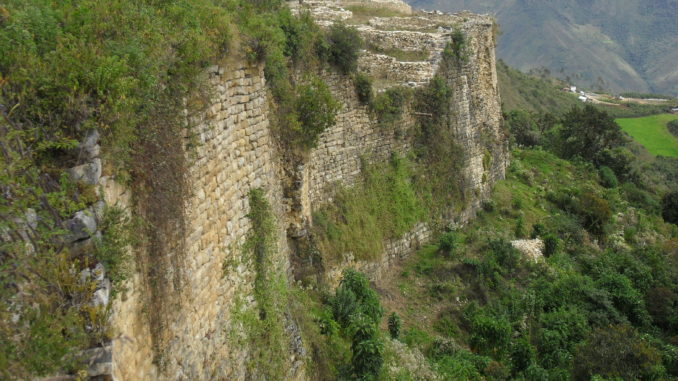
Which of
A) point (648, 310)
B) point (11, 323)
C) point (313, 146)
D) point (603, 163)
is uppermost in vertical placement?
point (11, 323)

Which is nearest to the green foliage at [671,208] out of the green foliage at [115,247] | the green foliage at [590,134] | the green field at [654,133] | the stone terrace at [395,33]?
the green foliage at [590,134]

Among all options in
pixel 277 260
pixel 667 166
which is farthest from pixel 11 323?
pixel 667 166

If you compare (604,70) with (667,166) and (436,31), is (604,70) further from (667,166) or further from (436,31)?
(436,31)

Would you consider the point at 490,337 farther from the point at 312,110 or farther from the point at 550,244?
the point at 550,244

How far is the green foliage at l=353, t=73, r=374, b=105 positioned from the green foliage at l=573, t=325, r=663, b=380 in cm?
724

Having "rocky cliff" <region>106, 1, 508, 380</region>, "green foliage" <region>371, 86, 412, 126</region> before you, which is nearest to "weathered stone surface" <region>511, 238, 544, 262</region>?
"rocky cliff" <region>106, 1, 508, 380</region>

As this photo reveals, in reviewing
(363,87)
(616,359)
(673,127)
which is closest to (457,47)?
(363,87)

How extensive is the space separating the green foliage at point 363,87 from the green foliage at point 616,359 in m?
7.24

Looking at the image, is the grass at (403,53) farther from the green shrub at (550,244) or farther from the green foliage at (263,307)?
the green foliage at (263,307)

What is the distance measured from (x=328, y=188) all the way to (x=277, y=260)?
396cm

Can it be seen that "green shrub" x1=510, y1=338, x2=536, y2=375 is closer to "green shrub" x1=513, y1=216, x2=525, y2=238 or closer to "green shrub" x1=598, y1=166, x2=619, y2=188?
"green shrub" x1=513, y1=216, x2=525, y2=238

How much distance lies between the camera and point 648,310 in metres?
14.1

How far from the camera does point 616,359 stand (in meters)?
10.6

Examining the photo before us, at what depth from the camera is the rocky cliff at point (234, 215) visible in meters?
4.01
